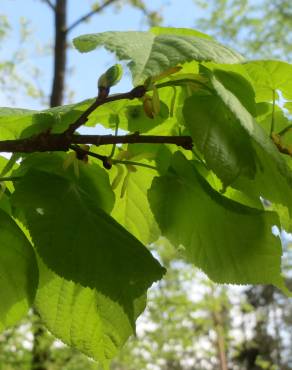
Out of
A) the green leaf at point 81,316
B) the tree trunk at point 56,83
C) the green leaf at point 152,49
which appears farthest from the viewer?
the tree trunk at point 56,83

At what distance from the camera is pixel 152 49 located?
250mm

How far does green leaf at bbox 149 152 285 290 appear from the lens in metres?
0.32

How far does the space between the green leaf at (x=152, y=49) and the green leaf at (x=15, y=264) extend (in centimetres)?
12

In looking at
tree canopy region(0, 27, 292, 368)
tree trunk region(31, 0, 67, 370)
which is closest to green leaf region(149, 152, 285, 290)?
tree canopy region(0, 27, 292, 368)

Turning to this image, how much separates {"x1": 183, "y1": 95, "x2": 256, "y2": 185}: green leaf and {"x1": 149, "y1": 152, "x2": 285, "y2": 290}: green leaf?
54 mm

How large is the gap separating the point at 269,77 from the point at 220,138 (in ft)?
0.28

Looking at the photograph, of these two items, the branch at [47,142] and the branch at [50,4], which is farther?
the branch at [50,4]

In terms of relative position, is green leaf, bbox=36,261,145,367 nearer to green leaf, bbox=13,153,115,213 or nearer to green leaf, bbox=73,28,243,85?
green leaf, bbox=13,153,115,213

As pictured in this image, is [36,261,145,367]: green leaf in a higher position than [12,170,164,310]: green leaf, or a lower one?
lower

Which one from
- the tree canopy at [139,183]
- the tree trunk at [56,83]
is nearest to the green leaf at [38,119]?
the tree canopy at [139,183]

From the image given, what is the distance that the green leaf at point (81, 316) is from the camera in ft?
1.13

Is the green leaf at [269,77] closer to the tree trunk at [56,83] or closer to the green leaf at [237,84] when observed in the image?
the green leaf at [237,84]

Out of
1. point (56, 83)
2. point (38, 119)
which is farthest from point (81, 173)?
point (56, 83)

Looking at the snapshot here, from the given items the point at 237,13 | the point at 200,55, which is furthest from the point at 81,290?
the point at 237,13
